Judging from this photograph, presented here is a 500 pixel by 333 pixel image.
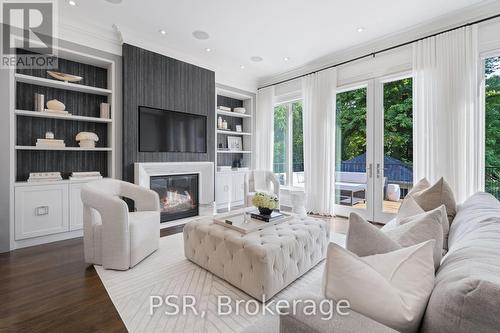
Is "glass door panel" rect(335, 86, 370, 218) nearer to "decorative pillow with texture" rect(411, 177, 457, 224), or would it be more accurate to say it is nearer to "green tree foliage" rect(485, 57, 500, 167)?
"green tree foliage" rect(485, 57, 500, 167)

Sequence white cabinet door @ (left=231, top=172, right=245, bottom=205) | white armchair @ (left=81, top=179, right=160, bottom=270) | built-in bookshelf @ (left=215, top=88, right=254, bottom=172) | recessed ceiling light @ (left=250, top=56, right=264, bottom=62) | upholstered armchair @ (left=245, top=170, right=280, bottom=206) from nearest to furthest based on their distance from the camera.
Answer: white armchair @ (left=81, top=179, right=160, bottom=270)
recessed ceiling light @ (left=250, top=56, right=264, bottom=62)
upholstered armchair @ (left=245, top=170, right=280, bottom=206)
white cabinet door @ (left=231, top=172, right=245, bottom=205)
built-in bookshelf @ (left=215, top=88, right=254, bottom=172)

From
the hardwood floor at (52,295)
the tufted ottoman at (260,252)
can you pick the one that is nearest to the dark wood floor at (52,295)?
the hardwood floor at (52,295)

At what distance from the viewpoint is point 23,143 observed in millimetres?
3246

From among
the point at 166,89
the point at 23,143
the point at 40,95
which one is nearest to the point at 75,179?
the point at 23,143

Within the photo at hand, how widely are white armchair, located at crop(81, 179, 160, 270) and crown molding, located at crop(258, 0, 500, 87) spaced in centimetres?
404

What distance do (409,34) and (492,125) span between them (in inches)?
65.4

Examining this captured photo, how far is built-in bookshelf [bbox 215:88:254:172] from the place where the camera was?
555 centimetres

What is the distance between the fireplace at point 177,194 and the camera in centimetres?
413

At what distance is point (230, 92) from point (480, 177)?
14.6ft

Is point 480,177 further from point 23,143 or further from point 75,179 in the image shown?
point 23,143

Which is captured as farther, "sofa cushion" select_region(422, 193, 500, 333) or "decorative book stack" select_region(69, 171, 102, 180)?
"decorative book stack" select_region(69, 171, 102, 180)

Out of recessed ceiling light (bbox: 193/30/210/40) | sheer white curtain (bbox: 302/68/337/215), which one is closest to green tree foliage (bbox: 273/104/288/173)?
sheer white curtain (bbox: 302/68/337/215)

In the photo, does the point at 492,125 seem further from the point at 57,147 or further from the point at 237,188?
the point at 57,147

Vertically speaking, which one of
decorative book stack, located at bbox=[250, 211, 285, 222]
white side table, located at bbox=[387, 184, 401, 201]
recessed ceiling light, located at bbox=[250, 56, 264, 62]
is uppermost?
recessed ceiling light, located at bbox=[250, 56, 264, 62]
